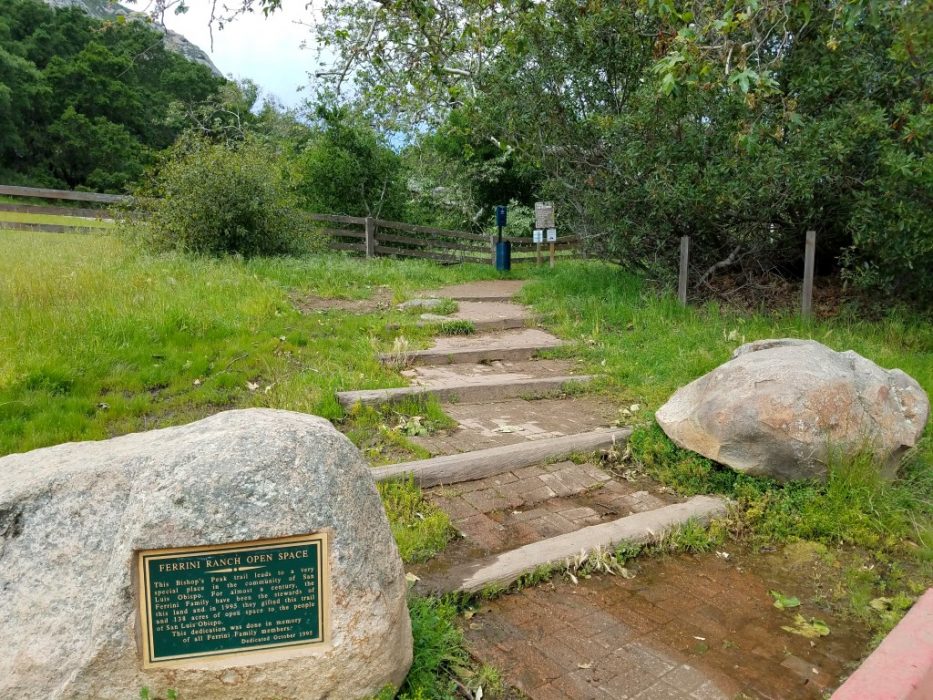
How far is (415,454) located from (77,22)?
48059mm

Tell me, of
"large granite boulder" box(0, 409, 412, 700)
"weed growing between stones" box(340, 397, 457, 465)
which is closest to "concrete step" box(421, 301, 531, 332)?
"weed growing between stones" box(340, 397, 457, 465)

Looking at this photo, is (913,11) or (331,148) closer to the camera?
(913,11)

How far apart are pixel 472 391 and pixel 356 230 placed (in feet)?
39.9

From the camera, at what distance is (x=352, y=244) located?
1723 centimetres

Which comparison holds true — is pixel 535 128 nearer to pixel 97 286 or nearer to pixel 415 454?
pixel 97 286

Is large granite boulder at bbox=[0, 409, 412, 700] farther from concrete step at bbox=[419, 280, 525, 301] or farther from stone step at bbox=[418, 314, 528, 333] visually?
concrete step at bbox=[419, 280, 525, 301]

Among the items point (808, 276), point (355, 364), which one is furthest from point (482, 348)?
point (808, 276)

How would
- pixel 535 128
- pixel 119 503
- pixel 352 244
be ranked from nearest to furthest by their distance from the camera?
pixel 119 503
pixel 535 128
pixel 352 244

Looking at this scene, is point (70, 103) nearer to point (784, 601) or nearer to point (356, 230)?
point (356, 230)

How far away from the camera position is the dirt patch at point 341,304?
9273 mm

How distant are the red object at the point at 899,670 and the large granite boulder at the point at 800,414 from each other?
5.53ft

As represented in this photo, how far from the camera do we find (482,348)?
7992mm

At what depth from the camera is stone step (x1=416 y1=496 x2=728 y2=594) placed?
11.8ft

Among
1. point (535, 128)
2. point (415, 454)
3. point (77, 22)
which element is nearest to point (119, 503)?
point (415, 454)
